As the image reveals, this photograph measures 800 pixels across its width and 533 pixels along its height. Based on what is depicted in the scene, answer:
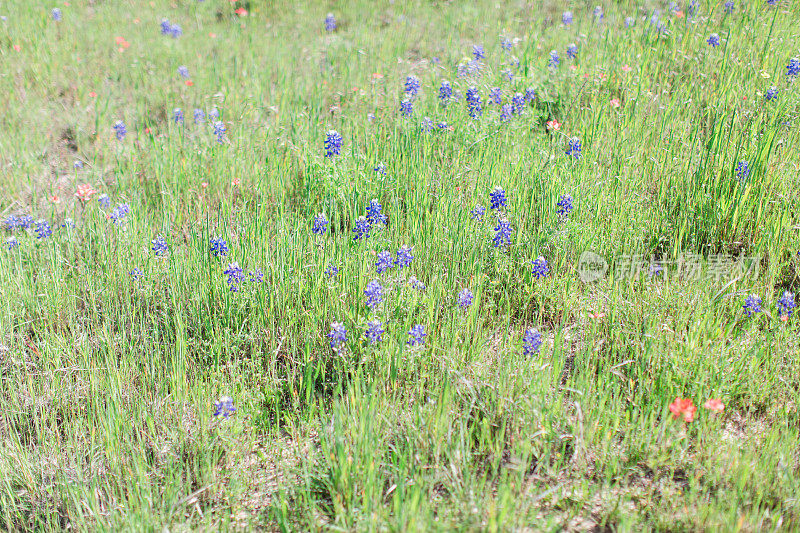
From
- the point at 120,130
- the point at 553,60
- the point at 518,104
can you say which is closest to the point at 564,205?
the point at 518,104

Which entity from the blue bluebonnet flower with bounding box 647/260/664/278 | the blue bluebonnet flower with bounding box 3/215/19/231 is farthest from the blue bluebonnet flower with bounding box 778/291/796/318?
the blue bluebonnet flower with bounding box 3/215/19/231

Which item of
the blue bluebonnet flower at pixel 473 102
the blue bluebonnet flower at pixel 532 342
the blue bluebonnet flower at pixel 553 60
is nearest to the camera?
the blue bluebonnet flower at pixel 532 342

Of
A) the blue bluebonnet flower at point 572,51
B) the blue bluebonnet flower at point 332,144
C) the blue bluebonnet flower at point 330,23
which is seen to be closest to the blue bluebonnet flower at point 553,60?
the blue bluebonnet flower at point 572,51

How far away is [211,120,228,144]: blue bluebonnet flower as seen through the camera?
413 cm

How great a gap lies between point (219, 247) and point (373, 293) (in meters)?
0.91

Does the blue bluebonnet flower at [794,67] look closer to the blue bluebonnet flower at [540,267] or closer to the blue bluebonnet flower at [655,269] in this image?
the blue bluebonnet flower at [655,269]

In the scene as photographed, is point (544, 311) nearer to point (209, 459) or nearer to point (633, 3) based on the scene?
point (209, 459)

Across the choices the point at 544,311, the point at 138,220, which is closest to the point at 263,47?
the point at 138,220

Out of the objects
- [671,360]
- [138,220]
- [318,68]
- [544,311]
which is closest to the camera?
[671,360]

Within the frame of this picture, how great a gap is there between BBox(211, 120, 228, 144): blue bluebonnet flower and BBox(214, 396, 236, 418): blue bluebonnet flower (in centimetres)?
247

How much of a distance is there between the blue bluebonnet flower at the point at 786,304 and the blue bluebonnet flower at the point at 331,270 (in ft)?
6.17

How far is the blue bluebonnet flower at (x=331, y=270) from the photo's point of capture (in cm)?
273

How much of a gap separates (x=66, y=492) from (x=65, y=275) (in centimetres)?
133

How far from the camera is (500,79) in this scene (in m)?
4.41
